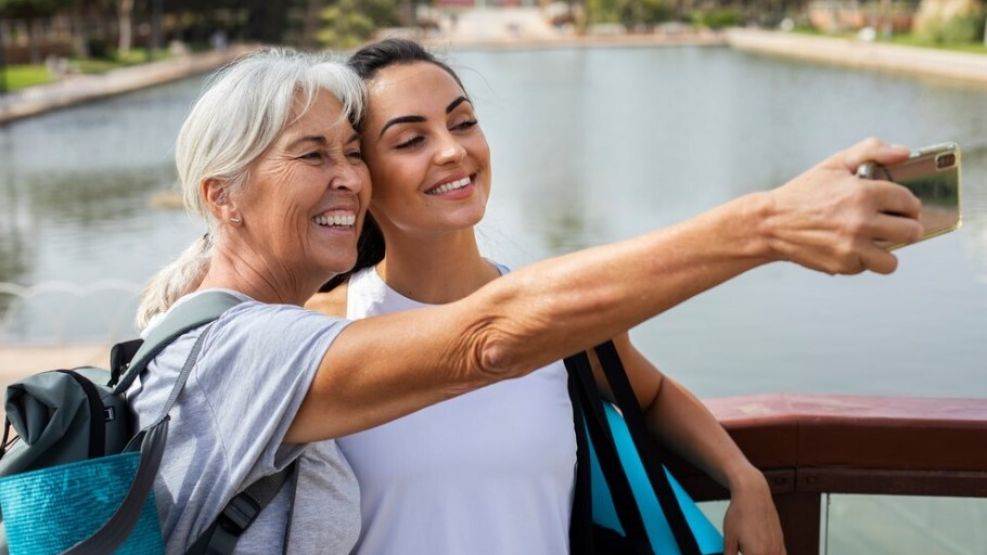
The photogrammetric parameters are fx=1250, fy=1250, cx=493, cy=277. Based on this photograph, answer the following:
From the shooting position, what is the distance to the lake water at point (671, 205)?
7113 mm

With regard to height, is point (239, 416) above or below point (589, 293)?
below

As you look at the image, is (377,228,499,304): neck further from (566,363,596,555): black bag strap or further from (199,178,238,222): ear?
A: (199,178,238,222): ear

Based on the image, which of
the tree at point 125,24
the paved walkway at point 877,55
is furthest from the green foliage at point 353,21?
the paved walkway at point 877,55

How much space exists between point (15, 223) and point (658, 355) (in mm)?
8760

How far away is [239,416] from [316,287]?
28cm

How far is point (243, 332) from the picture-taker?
1.21 metres

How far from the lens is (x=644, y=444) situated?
1.62 meters

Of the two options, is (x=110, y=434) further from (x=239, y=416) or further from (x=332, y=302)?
(x=332, y=302)

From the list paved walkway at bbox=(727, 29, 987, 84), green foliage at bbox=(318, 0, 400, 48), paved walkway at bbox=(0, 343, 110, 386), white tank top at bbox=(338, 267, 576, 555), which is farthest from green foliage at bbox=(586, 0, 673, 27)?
white tank top at bbox=(338, 267, 576, 555)

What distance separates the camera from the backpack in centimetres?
119

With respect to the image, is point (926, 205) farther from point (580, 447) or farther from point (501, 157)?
point (501, 157)

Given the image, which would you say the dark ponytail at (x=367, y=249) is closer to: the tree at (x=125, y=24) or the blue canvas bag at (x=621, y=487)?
the blue canvas bag at (x=621, y=487)

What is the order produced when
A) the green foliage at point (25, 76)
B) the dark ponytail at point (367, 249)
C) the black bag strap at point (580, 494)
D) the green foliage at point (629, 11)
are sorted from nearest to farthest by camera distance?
the black bag strap at point (580, 494) → the dark ponytail at point (367, 249) → the green foliage at point (25, 76) → the green foliage at point (629, 11)

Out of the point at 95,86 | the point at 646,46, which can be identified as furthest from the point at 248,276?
the point at 646,46
